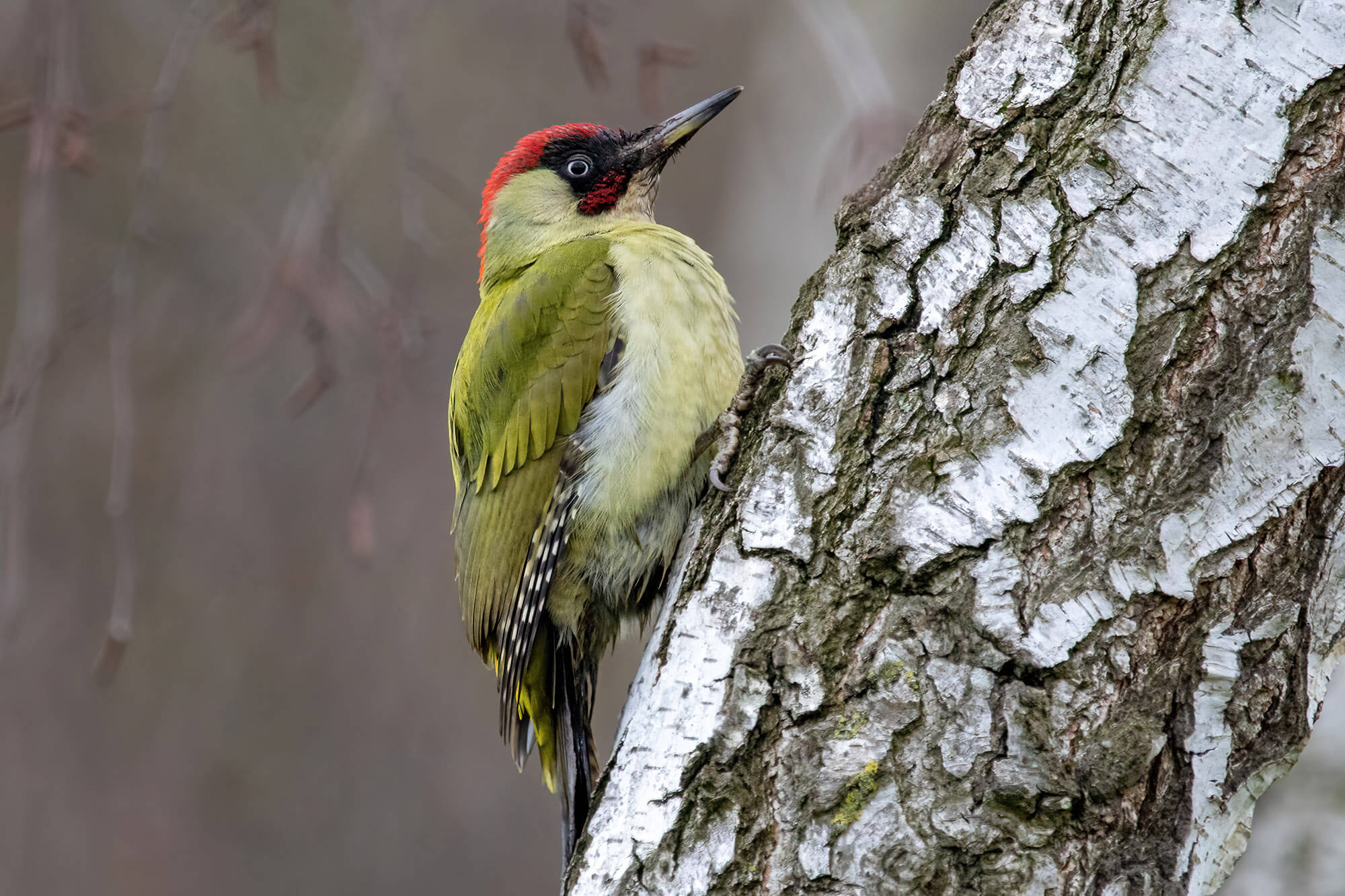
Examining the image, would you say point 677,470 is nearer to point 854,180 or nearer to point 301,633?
point 854,180

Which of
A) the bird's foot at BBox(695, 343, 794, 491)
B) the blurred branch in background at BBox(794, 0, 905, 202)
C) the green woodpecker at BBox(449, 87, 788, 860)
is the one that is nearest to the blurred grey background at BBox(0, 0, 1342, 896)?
the blurred branch in background at BBox(794, 0, 905, 202)

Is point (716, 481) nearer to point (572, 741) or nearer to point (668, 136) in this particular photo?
point (572, 741)

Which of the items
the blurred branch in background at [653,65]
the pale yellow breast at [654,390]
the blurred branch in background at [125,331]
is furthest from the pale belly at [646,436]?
the blurred branch in background at [125,331]

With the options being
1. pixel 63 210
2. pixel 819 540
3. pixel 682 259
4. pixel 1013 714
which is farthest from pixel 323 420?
pixel 1013 714

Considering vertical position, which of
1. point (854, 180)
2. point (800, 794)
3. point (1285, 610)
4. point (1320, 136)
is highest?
point (854, 180)

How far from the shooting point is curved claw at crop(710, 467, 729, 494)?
2176 mm

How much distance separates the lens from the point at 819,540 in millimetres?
1873

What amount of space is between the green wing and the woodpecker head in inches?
21.7

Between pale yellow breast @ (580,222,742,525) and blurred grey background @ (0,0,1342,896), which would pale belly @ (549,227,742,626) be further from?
blurred grey background @ (0,0,1342,896)

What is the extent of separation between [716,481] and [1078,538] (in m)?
0.73

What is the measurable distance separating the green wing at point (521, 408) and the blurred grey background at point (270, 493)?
647mm

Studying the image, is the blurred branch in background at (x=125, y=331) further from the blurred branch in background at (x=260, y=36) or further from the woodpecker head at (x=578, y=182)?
the woodpecker head at (x=578, y=182)

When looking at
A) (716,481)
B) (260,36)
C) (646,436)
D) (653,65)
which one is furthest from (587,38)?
(716,481)

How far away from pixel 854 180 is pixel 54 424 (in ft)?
10.1
